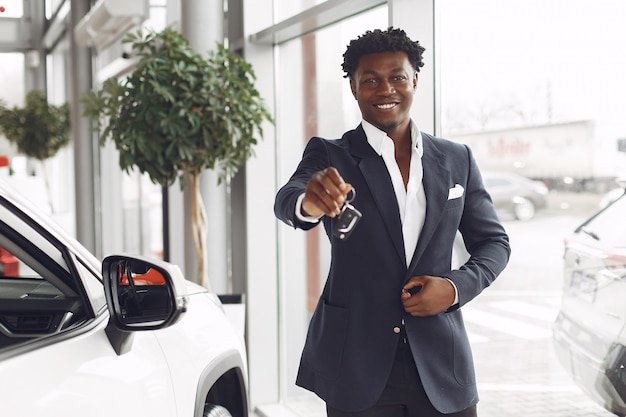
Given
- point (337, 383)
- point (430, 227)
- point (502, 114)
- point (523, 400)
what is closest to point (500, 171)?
point (502, 114)

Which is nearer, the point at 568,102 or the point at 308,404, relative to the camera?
the point at 568,102

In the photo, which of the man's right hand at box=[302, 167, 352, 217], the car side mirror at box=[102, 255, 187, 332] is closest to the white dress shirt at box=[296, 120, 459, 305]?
the man's right hand at box=[302, 167, 352, 217]

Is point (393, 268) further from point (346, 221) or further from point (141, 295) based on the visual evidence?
point (141, 295)

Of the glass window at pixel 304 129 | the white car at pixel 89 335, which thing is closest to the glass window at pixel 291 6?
the glass window at pixel 304 129

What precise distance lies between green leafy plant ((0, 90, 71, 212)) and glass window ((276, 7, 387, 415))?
740cm

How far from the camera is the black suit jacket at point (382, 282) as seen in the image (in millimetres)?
1815

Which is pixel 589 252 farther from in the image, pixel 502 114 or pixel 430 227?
pixel 430 227

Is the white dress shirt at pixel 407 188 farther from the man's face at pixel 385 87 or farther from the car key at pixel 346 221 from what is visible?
the car key at pixel 346 221

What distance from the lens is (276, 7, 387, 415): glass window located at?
395 centimetres

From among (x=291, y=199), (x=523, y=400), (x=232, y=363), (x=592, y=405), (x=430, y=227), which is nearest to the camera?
(x=291, y=199)

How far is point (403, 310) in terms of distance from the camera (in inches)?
72.1

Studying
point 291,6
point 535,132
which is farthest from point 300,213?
point 291,6

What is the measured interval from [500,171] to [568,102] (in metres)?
0.40

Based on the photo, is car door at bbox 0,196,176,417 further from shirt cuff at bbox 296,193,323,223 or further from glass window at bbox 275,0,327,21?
glass window at bbox 275,0,327,21
